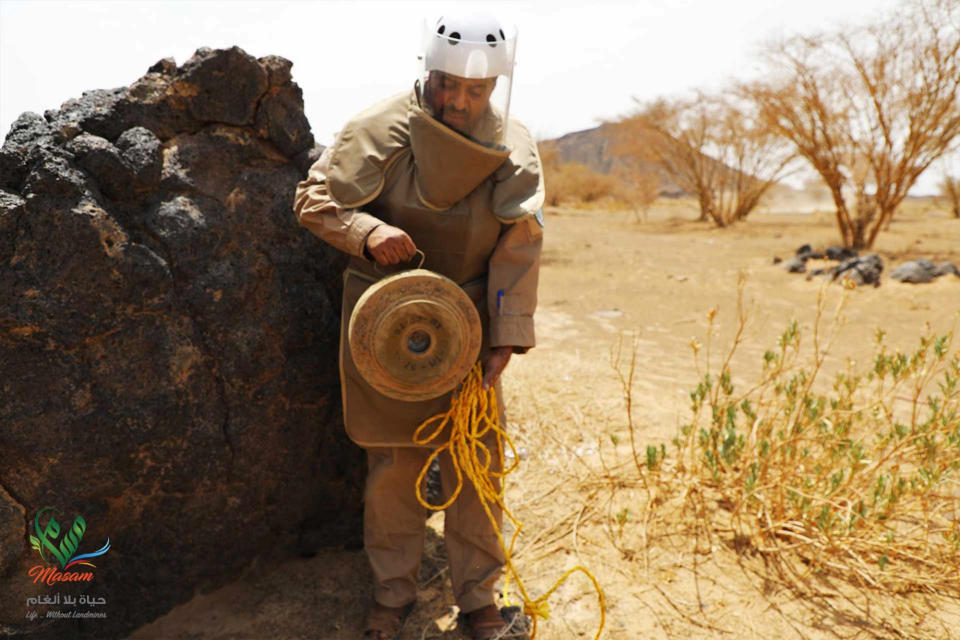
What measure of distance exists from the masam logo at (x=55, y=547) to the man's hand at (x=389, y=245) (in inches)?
47.7

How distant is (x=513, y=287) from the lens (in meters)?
2.09

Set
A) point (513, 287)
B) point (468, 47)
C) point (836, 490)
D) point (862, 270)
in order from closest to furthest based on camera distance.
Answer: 1. point (468, 47)
2. point (513, 287)
3. point (836, 490)
4. point (862, 270)

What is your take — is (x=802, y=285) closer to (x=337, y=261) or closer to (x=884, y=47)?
(x=884, y=47)


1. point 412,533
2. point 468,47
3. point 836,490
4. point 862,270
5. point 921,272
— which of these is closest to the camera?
point 468,47

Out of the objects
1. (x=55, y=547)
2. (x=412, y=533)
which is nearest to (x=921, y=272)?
(x=412, y=533)

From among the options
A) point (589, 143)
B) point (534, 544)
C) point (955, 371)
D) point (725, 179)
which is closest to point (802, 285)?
point (955, 371)

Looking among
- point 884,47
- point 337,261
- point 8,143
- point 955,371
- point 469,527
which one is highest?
point 884,47

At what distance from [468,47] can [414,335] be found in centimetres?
81

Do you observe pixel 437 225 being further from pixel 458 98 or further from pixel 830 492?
pixel 830 492

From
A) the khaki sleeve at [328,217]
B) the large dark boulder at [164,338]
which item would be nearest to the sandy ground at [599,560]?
the large dark boulder at [164,338]

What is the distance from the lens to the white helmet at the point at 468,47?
74.6 inches

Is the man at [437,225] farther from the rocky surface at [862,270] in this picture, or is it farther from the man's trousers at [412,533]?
the rocky surface at [862,270]

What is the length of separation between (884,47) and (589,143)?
47.0 meters

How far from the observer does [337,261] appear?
248 cm
